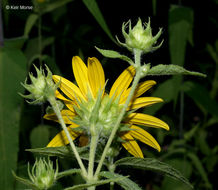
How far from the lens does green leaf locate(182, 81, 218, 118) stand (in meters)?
1.34

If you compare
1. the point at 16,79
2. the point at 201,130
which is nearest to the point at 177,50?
the point at 16,79

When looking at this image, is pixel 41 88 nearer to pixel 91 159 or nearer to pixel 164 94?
pixel 91 159

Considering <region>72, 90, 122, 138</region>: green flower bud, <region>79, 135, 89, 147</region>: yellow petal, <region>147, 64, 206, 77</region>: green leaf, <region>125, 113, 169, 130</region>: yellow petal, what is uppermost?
<region>147, 64, 206, 77</region>: green leaf

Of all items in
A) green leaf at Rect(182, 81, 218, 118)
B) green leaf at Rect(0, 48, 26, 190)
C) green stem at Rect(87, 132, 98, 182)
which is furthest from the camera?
green leaf at Rect(182, 81, 218, 118)

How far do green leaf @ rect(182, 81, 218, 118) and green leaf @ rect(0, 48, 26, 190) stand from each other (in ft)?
2.18

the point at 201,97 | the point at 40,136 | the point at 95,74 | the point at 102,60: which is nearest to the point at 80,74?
the point at 95,74

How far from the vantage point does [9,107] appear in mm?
923

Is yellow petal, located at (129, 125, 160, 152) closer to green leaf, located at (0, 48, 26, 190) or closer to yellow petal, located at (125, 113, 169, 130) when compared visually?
yellow petal, located at (125, 113, 169, 130)

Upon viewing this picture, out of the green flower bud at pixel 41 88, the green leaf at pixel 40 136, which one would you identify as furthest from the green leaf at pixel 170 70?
the green leaf at pixel 40 136

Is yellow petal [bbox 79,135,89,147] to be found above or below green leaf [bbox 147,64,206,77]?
below

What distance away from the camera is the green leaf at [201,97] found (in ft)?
4.40

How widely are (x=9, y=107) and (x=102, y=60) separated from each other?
1.63 feet

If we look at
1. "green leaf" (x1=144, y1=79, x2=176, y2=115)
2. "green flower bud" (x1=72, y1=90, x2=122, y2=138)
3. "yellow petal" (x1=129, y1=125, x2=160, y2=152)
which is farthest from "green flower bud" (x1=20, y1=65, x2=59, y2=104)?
"green leaf" (x1=144, y1=79, x2=176, y2=115)

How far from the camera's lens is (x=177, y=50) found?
118cm
